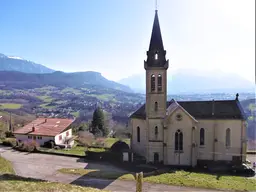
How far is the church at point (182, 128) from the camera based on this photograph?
29.2 meters

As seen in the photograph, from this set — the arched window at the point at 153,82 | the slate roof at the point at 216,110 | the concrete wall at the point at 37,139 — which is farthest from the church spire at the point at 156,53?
the concrete wall at the point at 37,139

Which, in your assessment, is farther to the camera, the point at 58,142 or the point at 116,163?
the point at 58,142

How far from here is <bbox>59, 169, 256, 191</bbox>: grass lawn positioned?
2157cm

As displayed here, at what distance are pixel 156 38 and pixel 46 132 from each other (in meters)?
25.2

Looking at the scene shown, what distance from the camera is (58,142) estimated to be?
40.6 meters

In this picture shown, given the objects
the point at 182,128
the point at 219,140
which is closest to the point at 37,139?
the point at 182,128

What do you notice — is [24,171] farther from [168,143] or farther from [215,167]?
[215,167]

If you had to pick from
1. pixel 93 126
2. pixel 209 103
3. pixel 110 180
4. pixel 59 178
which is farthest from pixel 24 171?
pixel 93 126

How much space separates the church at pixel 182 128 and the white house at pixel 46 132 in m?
18.4

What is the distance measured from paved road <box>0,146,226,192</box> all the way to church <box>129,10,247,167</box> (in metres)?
7.03

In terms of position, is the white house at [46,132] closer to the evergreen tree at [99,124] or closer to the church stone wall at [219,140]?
the evergreen tree at [99,124]

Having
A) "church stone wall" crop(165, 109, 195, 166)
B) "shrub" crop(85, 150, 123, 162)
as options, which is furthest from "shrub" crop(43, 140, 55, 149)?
"church stone wall" crop(165, 109, 195, 166)

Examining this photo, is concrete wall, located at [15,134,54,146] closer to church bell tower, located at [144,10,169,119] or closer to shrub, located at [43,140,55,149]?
shrub, located at [43,140,55,149]

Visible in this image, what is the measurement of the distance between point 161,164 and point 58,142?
20086 mm
